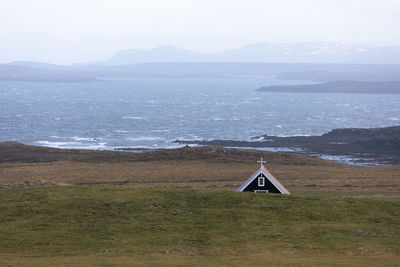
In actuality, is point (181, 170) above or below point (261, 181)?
below

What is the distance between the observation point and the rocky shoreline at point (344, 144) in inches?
2712

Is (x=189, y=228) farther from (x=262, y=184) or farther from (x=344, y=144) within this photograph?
(x=344, y=144)

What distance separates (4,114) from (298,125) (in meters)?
56.9

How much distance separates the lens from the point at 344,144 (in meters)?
78.6

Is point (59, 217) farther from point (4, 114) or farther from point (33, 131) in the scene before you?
point (4, 114)

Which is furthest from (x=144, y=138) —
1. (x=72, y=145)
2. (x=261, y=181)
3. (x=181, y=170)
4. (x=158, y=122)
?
(x=261, y=181)

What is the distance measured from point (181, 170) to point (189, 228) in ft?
97.4

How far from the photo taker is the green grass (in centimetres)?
1827

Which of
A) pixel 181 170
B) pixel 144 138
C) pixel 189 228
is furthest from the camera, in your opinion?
pixel 144 138

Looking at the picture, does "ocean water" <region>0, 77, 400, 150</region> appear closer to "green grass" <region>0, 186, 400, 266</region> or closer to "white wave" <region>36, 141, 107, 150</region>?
"white wave" <region>36, 141, 107, 150</region>

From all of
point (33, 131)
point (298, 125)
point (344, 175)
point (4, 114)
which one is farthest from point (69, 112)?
point (344, 175)

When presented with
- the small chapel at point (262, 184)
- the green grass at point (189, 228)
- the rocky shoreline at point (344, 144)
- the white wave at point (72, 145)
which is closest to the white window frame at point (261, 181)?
the small chapel at point (262, 184)

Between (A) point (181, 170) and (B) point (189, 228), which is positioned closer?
(B) point (189, 228)

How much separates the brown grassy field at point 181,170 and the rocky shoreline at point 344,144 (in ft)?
37.5
